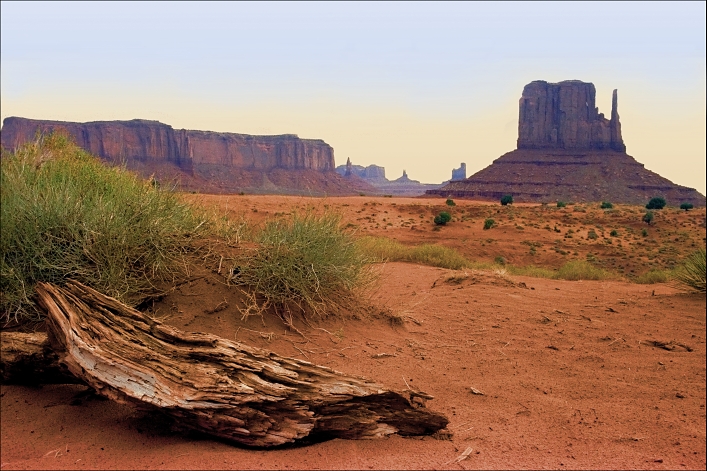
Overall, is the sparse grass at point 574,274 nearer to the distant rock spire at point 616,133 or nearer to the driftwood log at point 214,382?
the driftwood log at point 214,382

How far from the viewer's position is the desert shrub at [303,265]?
6.16 meters

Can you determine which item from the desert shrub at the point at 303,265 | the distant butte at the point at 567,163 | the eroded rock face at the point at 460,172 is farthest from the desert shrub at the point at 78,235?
the eroded rock face at the point at 460,172

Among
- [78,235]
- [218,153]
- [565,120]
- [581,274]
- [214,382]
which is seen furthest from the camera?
[218,153]

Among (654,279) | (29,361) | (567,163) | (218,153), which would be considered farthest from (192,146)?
(29,361)

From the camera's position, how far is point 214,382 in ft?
12.0

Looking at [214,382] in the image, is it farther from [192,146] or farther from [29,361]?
[192,146]

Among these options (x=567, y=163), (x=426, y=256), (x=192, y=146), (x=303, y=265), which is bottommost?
(x=426, y=256)

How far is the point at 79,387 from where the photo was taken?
171 inches

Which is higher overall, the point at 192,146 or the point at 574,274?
the point at 192,146

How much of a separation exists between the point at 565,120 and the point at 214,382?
99999 mm

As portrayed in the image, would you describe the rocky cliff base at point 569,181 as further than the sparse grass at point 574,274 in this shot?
Yes

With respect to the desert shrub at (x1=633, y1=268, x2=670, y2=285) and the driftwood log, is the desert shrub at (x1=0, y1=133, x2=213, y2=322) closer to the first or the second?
the driftwood log

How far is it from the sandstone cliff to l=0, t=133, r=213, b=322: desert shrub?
84.1m

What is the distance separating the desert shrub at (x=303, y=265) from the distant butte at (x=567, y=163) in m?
68.1
